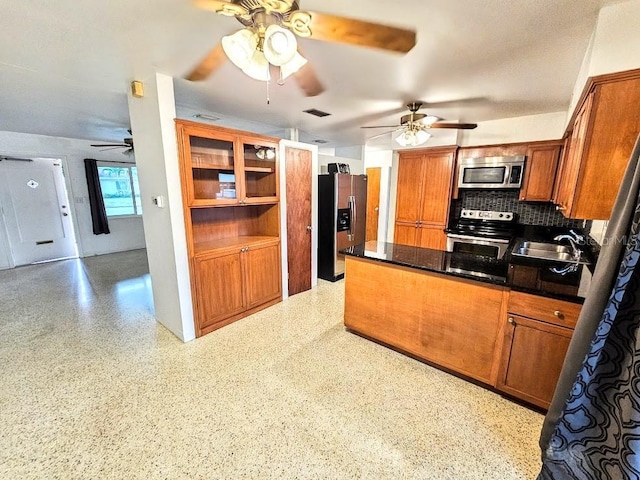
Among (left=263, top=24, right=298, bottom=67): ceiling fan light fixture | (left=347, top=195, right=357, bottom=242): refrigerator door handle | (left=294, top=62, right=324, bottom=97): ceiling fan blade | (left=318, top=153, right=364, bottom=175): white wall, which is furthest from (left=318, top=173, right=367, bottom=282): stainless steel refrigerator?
(left=263, top=24, right=298, bottom=67): ceiling fan light fixture

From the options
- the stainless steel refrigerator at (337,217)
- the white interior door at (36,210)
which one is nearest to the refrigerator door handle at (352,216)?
the stainless steel refrigerator at (337,217)

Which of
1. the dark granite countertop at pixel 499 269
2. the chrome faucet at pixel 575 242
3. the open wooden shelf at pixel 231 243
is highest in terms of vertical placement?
the chrome faucet at pixel 575 242

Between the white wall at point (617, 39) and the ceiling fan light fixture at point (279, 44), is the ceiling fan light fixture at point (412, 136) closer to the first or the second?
the white wall at point (617, 39)

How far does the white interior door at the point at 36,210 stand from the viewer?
480 centimetres

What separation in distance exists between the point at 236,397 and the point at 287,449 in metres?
0.57

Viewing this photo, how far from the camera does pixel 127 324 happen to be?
2900 millimetres

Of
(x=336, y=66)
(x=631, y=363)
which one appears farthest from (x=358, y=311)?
(x=336, y=66)

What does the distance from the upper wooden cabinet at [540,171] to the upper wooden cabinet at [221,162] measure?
3.29 metres

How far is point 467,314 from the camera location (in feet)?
6.32

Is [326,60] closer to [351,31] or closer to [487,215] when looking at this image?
[351,31]

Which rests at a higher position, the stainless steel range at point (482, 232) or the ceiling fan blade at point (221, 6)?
the ceiling fan blade at point (221, 6)

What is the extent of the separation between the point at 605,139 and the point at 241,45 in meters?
2.04

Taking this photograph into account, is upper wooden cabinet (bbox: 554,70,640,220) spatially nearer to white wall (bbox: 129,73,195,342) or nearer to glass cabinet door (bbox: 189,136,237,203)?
glass cabinet door (bbox: 189,136,237,203)

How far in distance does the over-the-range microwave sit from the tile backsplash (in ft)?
0.89
